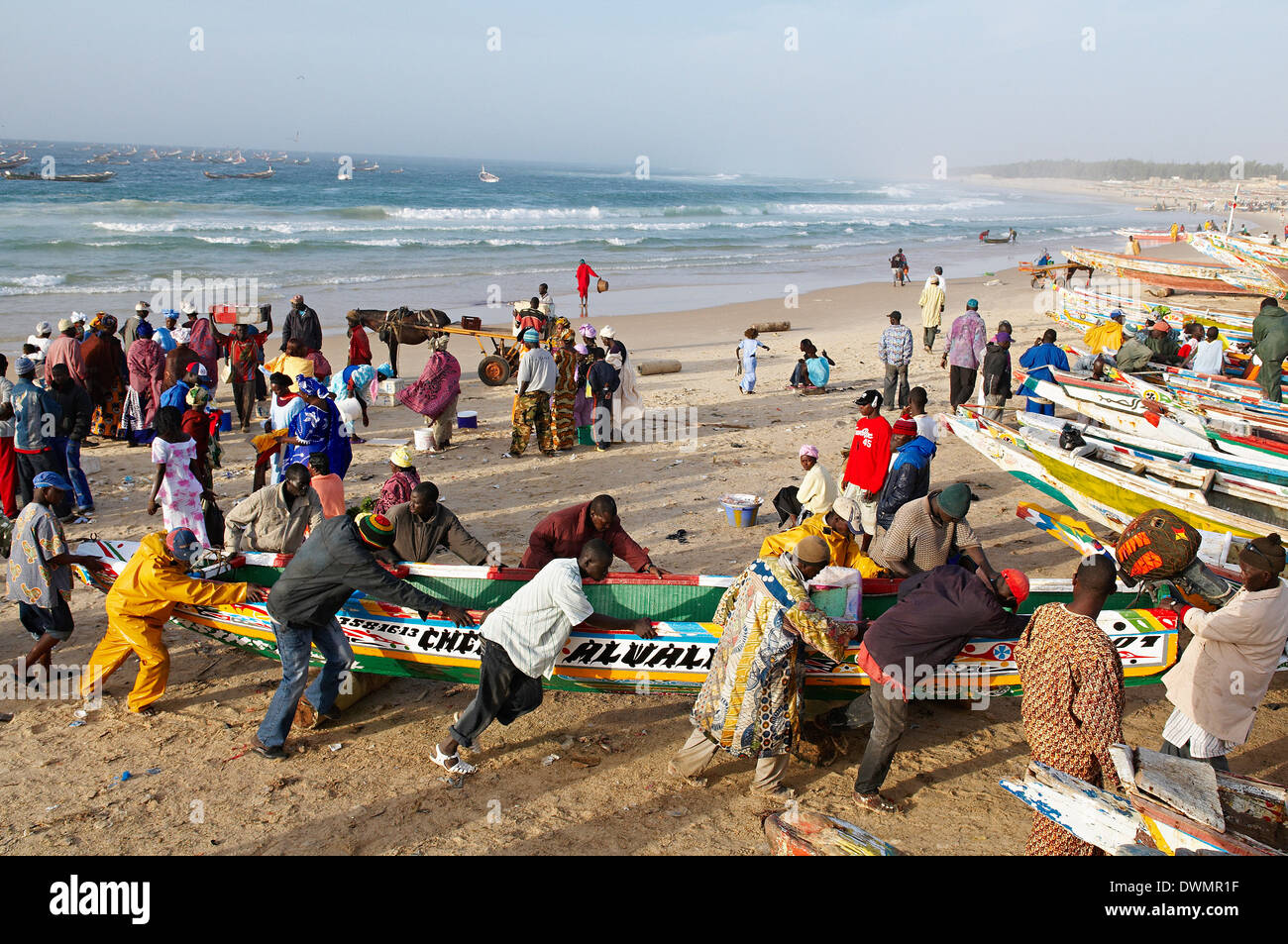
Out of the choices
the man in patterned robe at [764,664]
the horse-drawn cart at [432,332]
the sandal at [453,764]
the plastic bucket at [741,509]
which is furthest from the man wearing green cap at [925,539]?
the horse-drawn cart at [432,332]

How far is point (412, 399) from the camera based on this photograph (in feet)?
36.1

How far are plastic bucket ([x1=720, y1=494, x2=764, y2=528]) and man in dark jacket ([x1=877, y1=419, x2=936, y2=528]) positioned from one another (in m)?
1.68

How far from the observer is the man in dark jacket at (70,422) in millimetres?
8328

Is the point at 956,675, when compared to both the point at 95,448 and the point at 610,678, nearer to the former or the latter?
the point at 610,678

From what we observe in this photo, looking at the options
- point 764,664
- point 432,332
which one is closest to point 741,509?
point 764,664

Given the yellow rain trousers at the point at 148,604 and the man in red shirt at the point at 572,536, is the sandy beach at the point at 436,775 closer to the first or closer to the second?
the yellow rain trousers at the point at 148,604

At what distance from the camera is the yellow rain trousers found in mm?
5551

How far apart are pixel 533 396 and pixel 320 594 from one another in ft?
19.6

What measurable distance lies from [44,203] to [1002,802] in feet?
179

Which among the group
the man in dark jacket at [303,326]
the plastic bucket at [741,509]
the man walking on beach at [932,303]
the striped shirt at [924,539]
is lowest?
the plastic bucket at [741,509]

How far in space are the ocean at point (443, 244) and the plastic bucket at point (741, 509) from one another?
45.9 feet

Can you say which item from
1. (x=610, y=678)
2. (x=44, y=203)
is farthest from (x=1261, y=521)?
(x=44, y=203)

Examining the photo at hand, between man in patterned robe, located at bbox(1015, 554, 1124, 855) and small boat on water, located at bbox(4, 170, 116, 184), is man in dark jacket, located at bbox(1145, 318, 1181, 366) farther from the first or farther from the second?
small boat on water, located at bbox(4, 170, 116, 184)

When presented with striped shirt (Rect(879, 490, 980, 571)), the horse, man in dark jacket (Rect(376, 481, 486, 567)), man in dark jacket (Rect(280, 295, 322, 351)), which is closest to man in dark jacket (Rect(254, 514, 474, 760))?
man in dark jacket (Rect(376, 481, 486, 567))
